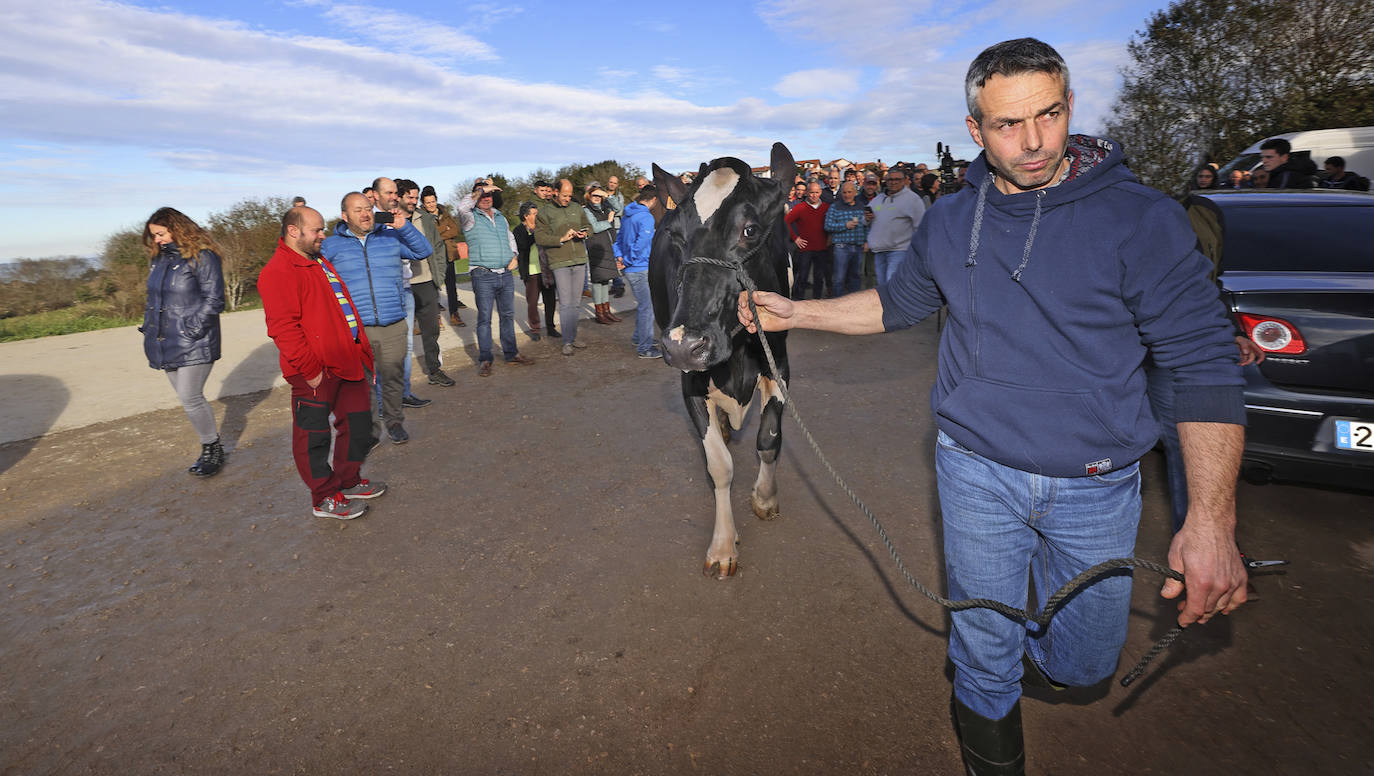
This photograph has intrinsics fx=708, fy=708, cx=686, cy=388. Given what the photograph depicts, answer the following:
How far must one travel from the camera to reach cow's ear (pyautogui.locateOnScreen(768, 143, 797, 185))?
396 centimetres

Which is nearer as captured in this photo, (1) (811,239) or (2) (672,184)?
(2) (672,184)

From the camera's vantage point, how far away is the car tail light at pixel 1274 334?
353 cm

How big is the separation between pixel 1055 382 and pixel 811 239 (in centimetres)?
1035

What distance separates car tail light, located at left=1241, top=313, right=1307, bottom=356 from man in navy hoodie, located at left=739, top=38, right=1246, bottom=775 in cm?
239

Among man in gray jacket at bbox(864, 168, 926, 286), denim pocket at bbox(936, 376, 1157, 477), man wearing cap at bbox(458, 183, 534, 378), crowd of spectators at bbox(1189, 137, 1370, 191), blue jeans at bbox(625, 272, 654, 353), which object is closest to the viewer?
denim pocket at bbox(936, 376, 1157, 477)

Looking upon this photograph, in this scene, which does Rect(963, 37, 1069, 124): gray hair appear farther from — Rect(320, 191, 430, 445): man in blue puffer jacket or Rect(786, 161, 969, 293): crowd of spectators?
Rect(786, 161, 969, 293): crowd of spectators

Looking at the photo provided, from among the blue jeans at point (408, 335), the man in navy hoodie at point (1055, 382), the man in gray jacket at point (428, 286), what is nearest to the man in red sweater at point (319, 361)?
the blue jeans at point (408, 335)

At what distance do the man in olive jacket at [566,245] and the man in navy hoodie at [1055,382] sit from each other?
23.5 ft

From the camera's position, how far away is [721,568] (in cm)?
377

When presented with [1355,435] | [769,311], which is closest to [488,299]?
[769,311]

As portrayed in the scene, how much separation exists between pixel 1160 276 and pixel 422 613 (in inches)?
134

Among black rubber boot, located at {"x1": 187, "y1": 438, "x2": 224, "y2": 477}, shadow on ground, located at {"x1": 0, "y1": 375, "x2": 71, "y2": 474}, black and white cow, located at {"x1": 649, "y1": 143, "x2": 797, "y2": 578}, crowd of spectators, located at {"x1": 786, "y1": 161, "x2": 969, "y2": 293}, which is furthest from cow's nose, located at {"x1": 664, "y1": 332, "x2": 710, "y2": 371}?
crowd of spectators, located at {"x1": 786, "y1": 161, "x2": 969, "y2": 293}

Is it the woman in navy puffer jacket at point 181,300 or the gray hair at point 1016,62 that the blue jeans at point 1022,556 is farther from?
the woman in navy puffer jacket at point 181,300

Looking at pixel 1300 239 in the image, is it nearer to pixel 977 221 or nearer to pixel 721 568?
pixel 977 221
